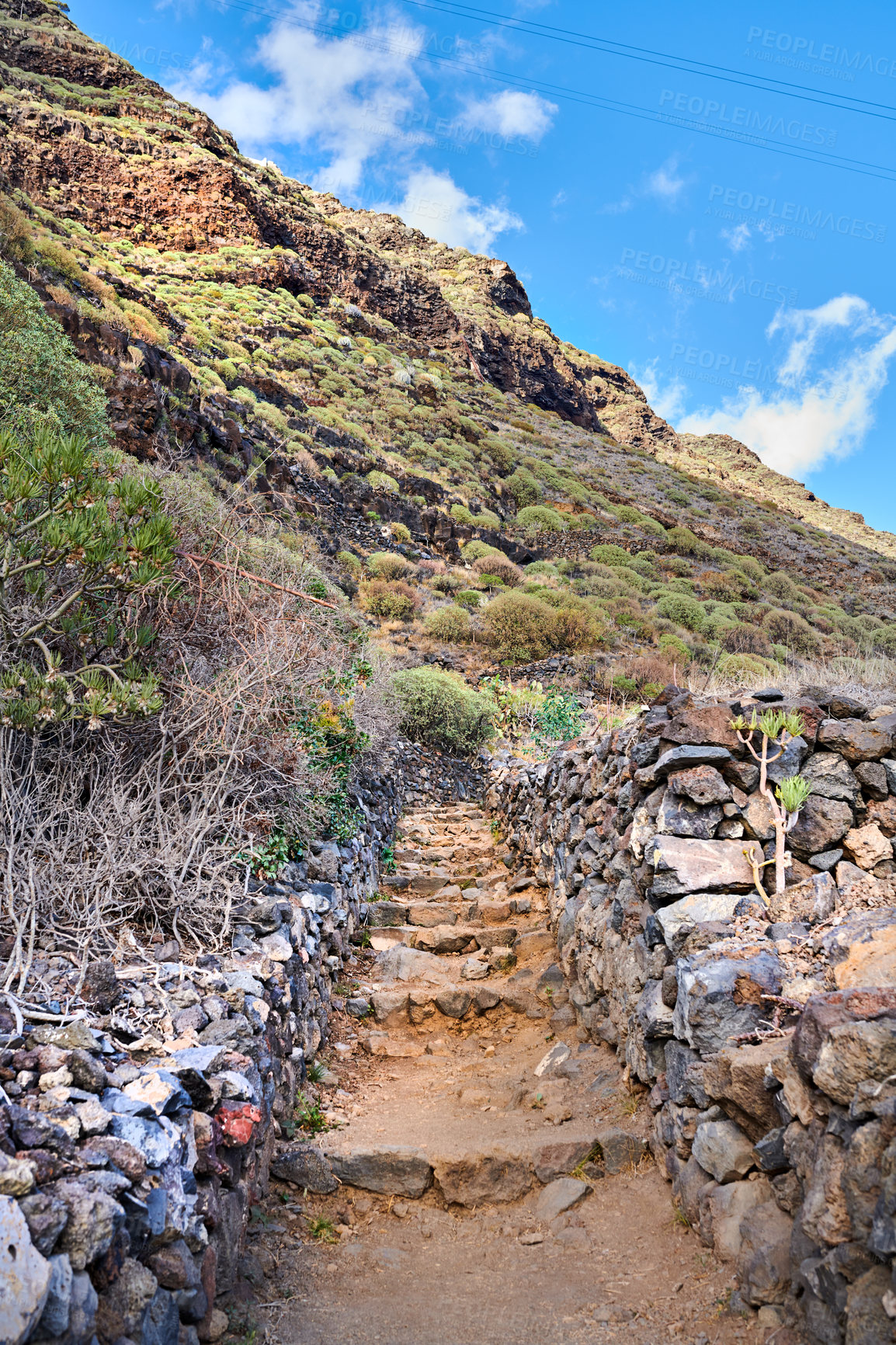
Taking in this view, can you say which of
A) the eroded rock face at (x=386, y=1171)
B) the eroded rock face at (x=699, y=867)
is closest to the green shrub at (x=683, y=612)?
the eroded rock face at (x=699, y=867)

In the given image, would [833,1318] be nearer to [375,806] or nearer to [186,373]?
[375,806]

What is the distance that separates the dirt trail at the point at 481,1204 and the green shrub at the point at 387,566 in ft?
51.4

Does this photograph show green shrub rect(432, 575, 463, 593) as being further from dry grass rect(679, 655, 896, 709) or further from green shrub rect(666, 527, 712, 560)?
dry grass rect(679, 655, 896, 709)

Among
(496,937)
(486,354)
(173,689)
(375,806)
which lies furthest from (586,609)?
(486,354)

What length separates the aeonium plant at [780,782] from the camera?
3.76m

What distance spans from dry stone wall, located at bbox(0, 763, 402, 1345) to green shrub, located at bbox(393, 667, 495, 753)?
28.2 ft

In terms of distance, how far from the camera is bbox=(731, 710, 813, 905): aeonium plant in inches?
148

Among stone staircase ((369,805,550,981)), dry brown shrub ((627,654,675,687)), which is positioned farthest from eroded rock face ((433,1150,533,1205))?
dry brown shrub ((627,654,675,687))

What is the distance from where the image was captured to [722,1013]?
3059mm

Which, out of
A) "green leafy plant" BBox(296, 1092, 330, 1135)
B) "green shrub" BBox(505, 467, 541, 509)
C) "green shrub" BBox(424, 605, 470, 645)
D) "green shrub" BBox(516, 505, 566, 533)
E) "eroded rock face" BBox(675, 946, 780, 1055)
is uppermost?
"green shrub" BBox(505, 467, 541, 509)

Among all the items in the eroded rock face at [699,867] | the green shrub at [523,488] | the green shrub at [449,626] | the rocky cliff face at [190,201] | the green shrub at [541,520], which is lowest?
the eroded rock face at [699,867]

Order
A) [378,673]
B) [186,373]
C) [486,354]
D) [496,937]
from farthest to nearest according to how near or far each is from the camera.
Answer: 1. [486,354]
2. [186,373]
3. [378,673]
4. [496,937]

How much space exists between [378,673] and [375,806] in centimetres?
210

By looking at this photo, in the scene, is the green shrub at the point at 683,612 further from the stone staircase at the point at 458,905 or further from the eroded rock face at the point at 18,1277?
the eroded rock face at the point at 18,1277
